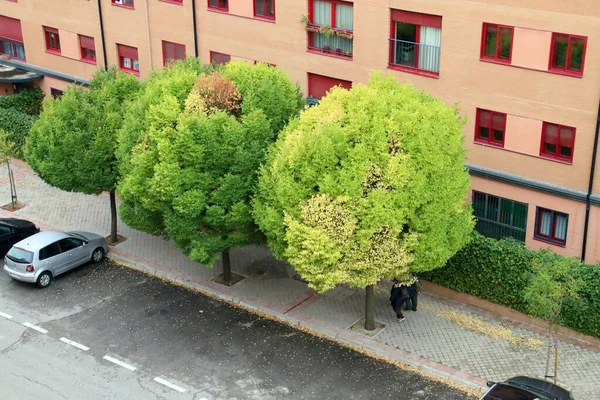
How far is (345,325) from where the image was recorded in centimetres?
2719

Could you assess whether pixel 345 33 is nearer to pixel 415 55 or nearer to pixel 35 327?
pixel 415 55

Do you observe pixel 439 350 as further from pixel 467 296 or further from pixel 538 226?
pixel 538 226

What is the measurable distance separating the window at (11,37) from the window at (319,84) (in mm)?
19825

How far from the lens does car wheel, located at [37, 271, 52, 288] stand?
2991 centimetres

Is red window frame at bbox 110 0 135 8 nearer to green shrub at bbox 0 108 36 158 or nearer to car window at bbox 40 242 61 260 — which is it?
green shrub at bbox 0 108 36 158

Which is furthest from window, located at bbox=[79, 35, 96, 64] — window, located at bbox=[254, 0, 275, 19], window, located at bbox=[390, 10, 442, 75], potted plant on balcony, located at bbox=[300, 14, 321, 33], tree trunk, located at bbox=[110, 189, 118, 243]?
window, located at bbox=[390, 10, 442, 75]

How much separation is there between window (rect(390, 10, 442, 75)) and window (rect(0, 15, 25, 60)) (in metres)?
24.1

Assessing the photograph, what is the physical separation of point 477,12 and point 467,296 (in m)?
9.41

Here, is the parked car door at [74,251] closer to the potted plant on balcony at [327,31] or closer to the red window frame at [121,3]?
the potted plant on balcony at [327,31]

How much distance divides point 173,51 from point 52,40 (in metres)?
9.28

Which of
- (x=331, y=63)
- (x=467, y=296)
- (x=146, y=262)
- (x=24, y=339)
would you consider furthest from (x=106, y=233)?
(x=467, y=296)

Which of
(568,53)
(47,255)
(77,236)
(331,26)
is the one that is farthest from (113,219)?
(568,53)

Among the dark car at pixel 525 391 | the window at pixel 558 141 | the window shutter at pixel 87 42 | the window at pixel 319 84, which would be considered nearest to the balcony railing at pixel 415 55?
the window at pixel 319 84

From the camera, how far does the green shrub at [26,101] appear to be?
44.1 meters
